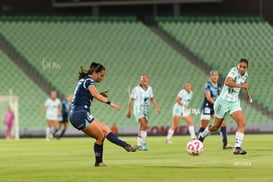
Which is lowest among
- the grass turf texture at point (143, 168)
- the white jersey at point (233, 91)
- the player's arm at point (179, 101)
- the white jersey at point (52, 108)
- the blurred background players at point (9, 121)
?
the blurred background players at point (9, 121)

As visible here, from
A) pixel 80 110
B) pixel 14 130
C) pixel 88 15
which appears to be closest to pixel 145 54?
pixel 88 15

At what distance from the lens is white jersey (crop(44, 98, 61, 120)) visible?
137 feet

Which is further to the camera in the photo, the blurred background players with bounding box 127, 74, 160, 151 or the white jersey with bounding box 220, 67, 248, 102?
the blurred background players with bounding box 127, 74, 160, 151

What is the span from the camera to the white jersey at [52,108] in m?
41.9

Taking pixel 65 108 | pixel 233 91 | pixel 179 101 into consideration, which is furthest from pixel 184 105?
pixel 233 91

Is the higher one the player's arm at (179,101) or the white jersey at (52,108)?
the player's arm at (179,101)

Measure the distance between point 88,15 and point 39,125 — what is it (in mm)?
11932

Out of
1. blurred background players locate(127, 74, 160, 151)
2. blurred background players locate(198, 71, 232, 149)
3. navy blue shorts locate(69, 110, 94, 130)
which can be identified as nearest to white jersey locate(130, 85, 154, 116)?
blurred background players locate(127, 74, 160, 151)

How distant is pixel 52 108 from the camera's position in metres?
42.0

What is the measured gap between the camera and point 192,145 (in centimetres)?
2128


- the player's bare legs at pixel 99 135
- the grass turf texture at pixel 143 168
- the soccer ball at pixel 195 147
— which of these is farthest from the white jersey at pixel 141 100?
the player's bare legs at pixel 99 135

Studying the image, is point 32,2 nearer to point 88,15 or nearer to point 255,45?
point 88,15

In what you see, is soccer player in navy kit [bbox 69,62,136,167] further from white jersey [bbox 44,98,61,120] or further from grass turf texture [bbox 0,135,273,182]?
white jersey [bbox 44,98,61,120]

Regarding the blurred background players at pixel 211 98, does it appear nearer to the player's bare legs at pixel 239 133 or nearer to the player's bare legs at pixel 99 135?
the player's bare legs at pixel 239 133
